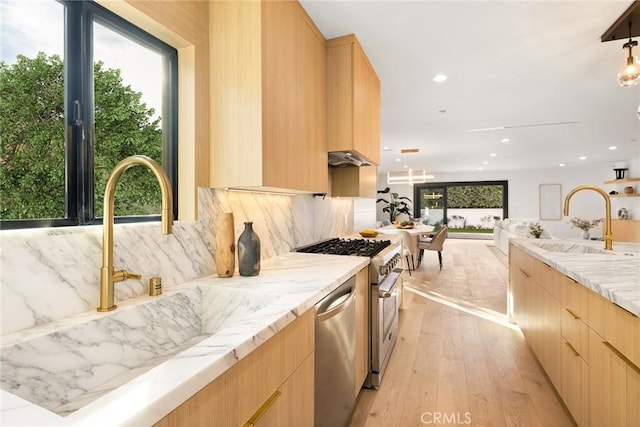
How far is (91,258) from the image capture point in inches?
40.6

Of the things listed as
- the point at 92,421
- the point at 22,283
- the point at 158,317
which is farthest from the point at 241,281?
the point at 92,421

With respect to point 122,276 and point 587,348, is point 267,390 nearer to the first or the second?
point 122,276

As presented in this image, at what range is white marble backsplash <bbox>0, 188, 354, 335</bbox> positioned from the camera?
856 millimetres

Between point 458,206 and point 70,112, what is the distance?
41.3 feet

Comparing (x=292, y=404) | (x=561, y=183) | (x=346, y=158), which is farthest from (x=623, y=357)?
(x=561, y=183)

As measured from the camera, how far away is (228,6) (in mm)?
1504

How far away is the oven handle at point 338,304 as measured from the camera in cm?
128

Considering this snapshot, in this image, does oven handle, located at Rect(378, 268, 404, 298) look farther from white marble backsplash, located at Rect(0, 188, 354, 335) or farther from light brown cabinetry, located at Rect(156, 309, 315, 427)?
light brown cabinetry, located at Rect(156, 309, 315, 427)

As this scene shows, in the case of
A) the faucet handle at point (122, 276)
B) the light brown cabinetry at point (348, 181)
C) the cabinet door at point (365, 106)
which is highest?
the cabinet door at point (365, 106)

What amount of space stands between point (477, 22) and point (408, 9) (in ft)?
1.71

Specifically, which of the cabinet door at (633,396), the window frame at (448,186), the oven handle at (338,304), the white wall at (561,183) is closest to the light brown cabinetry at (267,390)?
the oven handle at (338,304)

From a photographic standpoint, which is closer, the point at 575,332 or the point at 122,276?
the point at 122,276

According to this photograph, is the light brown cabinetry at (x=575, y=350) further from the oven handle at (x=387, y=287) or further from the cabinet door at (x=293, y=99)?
the cabinet door at (x=293, y=99)

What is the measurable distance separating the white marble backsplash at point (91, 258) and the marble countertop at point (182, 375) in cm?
10
